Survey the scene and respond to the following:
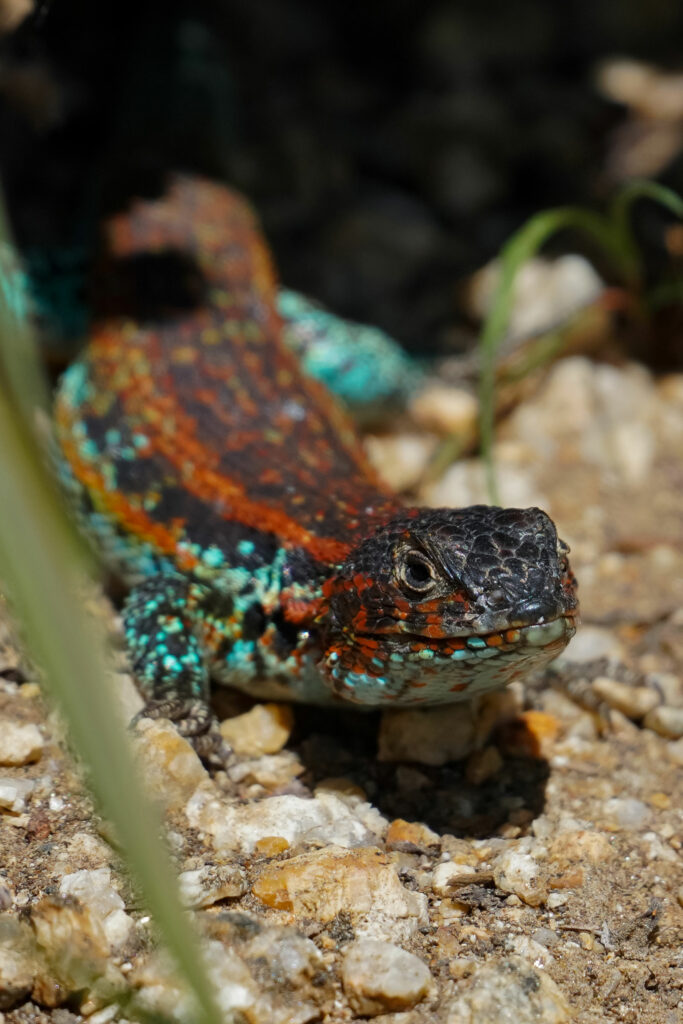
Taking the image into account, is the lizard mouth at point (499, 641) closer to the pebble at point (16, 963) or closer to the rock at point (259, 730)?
the rock at point (259, 730)

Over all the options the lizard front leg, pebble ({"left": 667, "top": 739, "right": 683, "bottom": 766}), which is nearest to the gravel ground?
pebble ({"left": 667, "top": 739, "right": 683, "bottom": 766})

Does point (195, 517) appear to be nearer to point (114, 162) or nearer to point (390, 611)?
point (390, 611)

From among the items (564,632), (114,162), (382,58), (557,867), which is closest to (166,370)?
(114,162)

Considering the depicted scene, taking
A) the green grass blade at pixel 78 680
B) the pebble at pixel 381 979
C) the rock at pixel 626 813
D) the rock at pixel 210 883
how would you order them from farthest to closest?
the rock at pixel 626 813
the rock at pixel 210 883
the pebble at pixel 381 979
the green grass blade at pixel 78 680

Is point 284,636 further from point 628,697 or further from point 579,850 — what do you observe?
point 628,697

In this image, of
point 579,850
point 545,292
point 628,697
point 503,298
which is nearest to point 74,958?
point 579,850

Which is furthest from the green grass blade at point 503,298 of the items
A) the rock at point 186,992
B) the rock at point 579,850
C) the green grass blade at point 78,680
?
→ the green grass blade at point 78,680

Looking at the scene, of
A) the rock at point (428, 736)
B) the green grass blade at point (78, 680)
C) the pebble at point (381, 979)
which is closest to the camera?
the green grass blade at point (78, 680)
